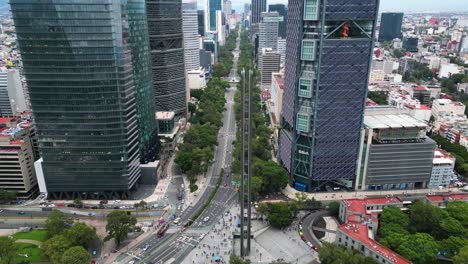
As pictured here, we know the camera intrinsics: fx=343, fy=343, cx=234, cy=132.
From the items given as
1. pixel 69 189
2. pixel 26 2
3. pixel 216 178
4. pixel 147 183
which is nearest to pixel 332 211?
pixel 216 178

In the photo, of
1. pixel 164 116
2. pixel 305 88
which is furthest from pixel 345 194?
pixel 164 116

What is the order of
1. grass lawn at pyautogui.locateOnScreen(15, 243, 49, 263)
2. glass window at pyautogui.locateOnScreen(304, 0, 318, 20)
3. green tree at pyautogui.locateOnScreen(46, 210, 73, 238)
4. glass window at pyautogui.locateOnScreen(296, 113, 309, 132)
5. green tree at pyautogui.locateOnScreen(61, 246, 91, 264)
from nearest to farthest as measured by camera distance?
green tree at pyautogui.locateOnScreen(61, 246, 91, 264), grass lawn at pyautogui.locateOnScreen(15, 243, 49, 263), green tree at pyautogui.locateOnScreen(46, 210, 73, 238), glass window at pyautogui.locateOnScreen(304, 0, 318, 20), glass window at pyautogui.locateOnScreen(296, 113, 309, 132)

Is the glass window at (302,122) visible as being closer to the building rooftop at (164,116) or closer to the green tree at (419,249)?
the green tree at (419,249)

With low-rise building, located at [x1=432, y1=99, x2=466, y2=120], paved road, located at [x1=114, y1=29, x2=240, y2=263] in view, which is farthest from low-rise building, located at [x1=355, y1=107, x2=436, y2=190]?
low-rise building, located at [x1=432, y1=99, x2=466, y2=120]

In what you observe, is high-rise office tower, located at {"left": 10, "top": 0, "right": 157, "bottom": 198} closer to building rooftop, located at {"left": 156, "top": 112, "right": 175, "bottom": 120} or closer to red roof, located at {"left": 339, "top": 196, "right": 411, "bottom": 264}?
building rooftop, located at {"left": 156, "top": 112, "right": 175, "bottom": 120}

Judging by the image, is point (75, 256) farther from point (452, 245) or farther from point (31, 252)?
point (452, 245)

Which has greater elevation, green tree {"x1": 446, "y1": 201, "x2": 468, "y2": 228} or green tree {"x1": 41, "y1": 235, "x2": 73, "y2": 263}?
green tree {"x1": 446, "y1": 201, "x2": 468, "y2": 228}
